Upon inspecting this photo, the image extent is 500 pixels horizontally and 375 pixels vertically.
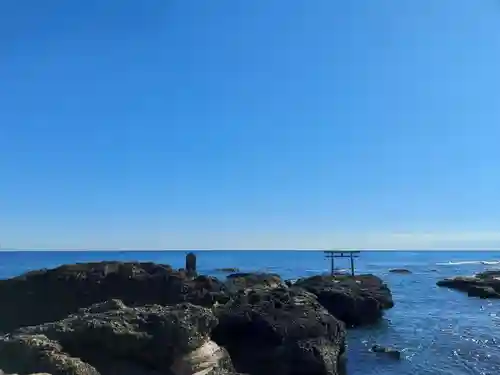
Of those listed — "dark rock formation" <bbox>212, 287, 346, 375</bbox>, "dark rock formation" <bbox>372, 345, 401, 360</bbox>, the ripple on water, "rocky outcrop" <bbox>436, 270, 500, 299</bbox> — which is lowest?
the ripple on water

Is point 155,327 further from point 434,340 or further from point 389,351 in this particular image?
point 434,340

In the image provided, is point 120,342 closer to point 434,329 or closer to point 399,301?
point 434,329

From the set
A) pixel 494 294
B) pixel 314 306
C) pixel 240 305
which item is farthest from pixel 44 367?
pixel 494 294

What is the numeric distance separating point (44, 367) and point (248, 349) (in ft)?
35.0

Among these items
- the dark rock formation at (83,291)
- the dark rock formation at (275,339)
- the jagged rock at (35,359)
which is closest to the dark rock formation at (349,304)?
the dark rock formation at (83,291)

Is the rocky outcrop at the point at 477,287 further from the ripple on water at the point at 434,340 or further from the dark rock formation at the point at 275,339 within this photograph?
the dark rock formation at the point at 275,339

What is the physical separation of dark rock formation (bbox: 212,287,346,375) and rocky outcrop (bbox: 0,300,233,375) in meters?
4.76

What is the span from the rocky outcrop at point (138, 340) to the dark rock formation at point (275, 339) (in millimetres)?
4763

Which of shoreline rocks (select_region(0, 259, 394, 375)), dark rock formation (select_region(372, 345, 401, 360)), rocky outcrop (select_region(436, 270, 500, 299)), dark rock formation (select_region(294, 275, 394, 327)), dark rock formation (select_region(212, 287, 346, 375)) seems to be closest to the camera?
shoreline rocks (select_region(0, 259, 394, 375))

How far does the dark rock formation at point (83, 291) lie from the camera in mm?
26188

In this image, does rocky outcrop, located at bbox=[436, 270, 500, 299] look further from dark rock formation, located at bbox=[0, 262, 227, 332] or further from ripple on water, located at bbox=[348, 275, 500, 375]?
dark rock formation, located at bbox=[0, 262, 227, 332]

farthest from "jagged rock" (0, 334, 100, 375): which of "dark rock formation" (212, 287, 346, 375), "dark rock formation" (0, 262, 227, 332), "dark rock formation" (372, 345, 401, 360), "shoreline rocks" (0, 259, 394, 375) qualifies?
"dark rock formation" (372, 345, 401, 360)

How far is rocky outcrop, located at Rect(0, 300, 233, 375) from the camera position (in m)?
13.4

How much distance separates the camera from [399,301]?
180 feet
